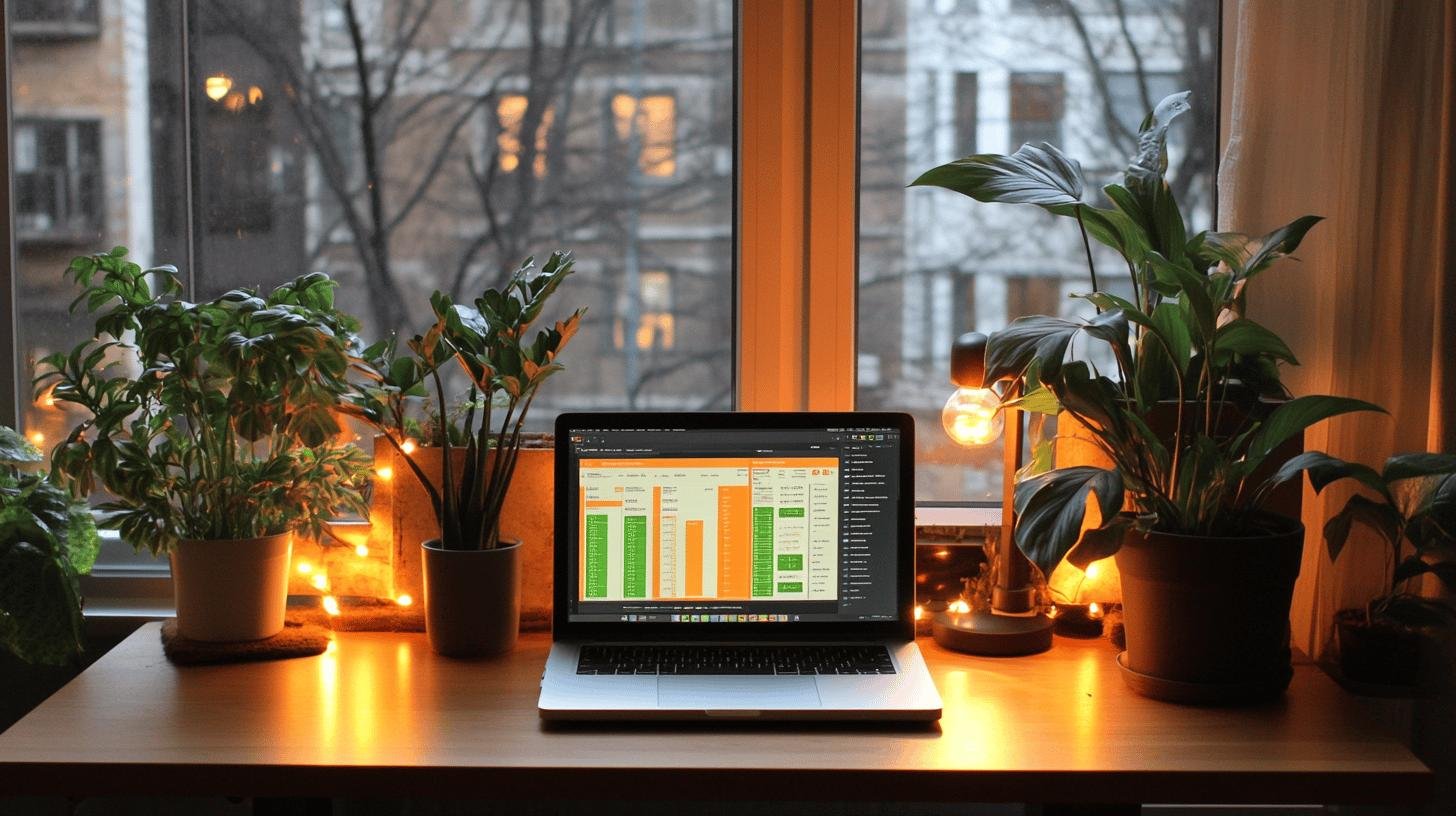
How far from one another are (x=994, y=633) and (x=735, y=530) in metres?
0.37

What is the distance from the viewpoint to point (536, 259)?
6.66 ft

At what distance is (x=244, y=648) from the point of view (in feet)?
5.46

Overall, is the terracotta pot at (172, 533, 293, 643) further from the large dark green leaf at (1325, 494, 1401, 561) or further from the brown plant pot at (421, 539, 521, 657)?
the large dark green leaf at (1325, 494, 1401, 561)

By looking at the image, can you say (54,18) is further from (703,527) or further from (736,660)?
(736,660)

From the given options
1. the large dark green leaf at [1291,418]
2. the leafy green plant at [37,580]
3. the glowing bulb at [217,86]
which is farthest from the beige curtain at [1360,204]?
the leafy green plant at [37,580]

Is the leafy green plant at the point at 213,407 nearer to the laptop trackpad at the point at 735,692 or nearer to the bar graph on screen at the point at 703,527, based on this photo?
the bar graph on screen at the point at 703,527

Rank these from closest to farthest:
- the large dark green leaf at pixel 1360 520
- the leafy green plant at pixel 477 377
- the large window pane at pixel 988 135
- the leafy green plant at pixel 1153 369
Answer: the leafy green plant at pixel 1153 369 < the large dark green leaf at pixel 1360 520 < the leafy green plant at pixel 477 377 < the large window pane at pixel 988 135

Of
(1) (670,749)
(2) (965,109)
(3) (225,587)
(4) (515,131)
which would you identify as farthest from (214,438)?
(2) (965,109)

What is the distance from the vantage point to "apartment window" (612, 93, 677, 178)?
2.00 m

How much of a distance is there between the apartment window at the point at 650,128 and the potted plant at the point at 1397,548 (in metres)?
1.03

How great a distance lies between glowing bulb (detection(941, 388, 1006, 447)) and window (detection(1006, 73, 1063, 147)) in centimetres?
48

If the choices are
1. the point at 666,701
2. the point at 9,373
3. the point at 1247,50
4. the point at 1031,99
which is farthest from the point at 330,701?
the point at 1247,50

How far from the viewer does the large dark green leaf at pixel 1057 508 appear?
1371 millimetres

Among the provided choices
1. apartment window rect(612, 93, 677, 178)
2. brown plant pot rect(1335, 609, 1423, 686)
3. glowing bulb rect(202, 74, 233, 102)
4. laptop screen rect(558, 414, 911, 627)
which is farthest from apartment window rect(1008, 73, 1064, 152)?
glowing bulb rect(202, 74, 233, 102)
